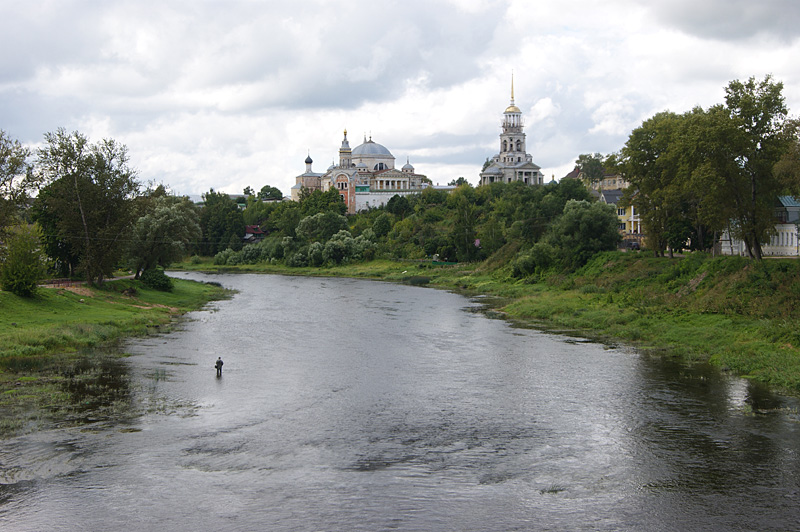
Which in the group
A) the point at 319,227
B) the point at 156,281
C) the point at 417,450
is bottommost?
the point at 417,450

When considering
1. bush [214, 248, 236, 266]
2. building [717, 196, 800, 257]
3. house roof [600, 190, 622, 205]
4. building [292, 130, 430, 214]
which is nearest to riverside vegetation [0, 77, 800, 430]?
building [717, 196, 800, 257]

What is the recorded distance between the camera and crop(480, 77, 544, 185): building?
15125 centimetres

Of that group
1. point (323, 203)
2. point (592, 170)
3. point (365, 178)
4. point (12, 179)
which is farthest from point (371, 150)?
point (12, 179)

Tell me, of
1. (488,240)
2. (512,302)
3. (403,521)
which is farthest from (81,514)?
(488,240)

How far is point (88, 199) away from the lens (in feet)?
169

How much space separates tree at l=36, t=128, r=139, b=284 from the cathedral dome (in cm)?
12035

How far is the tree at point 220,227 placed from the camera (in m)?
127

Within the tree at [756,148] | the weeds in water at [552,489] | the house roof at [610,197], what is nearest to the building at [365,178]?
the house roof at [610,197]

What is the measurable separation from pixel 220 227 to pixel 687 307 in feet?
334

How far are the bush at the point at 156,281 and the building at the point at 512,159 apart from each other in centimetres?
9783

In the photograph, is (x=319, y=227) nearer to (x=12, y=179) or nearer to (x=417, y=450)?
(x=12, y=179)

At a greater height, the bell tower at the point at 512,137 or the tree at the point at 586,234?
the bell tower at the point at 512,137

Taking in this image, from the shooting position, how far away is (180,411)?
77.3ft

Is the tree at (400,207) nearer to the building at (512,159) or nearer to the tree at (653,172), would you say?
the building at (512,159)
